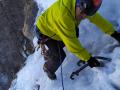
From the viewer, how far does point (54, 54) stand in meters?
5.57

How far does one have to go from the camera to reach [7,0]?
10.3 meters

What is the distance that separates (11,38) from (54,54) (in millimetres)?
5248

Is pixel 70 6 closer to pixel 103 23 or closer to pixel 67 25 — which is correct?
pixel 67 25

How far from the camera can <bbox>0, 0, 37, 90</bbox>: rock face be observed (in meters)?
10.1

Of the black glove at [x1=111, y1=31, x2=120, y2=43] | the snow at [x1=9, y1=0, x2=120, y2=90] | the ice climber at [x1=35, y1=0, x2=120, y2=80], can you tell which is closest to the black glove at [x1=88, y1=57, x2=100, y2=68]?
the ice climber at [x1=35, y1=0, x2=120, y2=80]

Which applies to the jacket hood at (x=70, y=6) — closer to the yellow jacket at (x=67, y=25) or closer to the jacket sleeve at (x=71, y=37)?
the yellow jacket at (x=67, y=25)

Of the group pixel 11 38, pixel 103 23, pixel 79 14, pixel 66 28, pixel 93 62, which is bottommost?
pixel 11 38

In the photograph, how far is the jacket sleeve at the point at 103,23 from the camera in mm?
5301

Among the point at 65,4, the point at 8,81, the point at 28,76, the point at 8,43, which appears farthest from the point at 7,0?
the point at 65,4

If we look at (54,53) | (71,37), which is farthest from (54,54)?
(71,37)

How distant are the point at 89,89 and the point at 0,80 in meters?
6.33

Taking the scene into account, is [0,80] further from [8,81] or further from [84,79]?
[84,79]

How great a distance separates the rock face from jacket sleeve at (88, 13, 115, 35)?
425cm

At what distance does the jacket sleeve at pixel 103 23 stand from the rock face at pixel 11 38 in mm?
4252
